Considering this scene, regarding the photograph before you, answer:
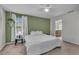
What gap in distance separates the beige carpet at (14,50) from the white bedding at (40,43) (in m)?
0.11

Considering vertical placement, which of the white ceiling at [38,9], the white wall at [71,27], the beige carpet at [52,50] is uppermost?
the white ceiling at [38,9]

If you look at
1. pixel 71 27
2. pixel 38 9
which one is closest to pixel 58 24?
pixel 71 27

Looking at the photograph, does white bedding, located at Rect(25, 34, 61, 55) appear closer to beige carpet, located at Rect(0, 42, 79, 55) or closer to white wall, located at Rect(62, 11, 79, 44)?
beige carpet, located at Rect(0, 42, 79, 55)

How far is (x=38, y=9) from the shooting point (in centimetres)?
187

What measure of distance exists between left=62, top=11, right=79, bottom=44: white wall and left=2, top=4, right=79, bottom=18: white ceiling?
0.42 feet

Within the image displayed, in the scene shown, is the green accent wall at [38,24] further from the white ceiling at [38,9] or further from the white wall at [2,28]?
the white wall at [2,28]

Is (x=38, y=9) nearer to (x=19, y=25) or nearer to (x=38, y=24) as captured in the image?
(x=38, y=24)

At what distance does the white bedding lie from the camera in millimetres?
1795

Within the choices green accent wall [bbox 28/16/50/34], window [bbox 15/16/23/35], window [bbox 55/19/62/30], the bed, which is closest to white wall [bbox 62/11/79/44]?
window [bbox 55/19/62/30]

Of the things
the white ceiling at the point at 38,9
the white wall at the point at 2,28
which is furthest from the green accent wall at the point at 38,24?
the white wall at the point at 2,28

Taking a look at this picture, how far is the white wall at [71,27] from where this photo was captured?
187cm
